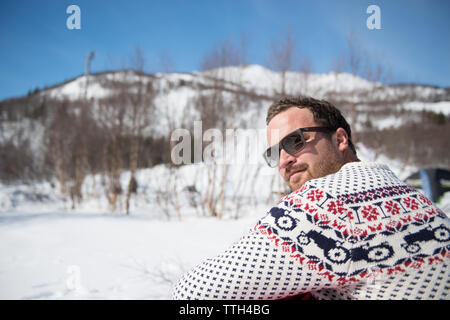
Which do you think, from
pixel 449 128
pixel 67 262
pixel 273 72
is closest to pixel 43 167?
pixel 67 262

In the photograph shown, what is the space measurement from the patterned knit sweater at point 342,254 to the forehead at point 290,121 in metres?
0.70

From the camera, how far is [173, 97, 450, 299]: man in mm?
750

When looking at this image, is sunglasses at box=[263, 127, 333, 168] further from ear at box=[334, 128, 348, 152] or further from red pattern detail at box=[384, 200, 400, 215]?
red pattern detail at box=[384, 200, 400, 215]

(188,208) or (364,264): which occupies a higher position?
(364,264)

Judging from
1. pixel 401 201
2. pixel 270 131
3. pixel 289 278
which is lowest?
pixel 289 278

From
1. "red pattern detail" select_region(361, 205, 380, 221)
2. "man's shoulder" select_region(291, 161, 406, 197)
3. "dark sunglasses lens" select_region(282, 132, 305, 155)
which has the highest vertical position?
"dark sunglasses lens" select_region(282, 132, 305, 155)

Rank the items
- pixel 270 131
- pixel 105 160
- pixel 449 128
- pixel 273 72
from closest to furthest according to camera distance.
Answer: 1. pixel 270 131
2. pixel 273 72
3. pixel 105 160
4. pixel 449 128

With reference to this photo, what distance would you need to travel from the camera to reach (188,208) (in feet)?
33.6

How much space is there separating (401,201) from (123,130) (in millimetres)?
10410

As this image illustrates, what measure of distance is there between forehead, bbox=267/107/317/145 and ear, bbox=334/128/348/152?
0.53 feet

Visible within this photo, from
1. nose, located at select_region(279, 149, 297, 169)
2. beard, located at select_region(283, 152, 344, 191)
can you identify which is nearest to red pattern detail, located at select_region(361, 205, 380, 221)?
beard, located at select_region(283, 152, 344, 191)
